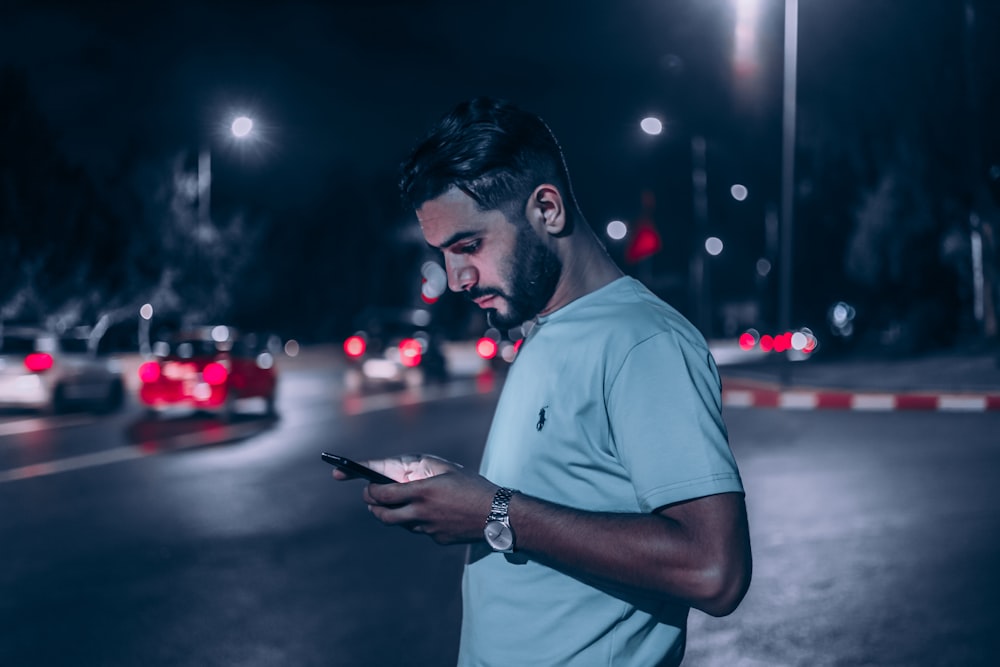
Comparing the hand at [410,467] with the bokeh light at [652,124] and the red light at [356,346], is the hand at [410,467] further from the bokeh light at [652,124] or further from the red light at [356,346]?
the bokeh light at [652,124]

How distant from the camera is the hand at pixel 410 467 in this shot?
203cm

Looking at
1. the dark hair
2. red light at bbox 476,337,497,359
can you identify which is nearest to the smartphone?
the dark hair

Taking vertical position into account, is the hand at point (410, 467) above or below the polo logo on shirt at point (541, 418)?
below

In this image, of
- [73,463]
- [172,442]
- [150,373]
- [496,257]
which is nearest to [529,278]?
[496,257]

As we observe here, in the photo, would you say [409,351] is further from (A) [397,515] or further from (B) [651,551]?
(B) [651,551]

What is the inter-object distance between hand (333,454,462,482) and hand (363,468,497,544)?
13 centimetres

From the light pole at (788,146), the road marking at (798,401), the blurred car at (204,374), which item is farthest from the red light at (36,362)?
the light pole at (788,146)

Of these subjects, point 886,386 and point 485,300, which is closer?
point 485,300

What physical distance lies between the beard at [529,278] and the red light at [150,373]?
53.2ft

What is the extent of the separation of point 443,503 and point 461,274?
0.45 metres

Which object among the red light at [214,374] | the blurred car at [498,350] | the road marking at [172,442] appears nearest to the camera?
the road marking at [172,442]

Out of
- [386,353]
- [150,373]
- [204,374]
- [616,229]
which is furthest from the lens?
[616,229]

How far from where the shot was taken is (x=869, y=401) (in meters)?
19.3

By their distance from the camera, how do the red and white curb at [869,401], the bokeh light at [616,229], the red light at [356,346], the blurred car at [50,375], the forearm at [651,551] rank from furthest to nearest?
the bokeh light at [616,229] → the red light at [356,346] → the blurred car at [50,375] → the red and white curb at [869,401] → the forearm at [651,551]
